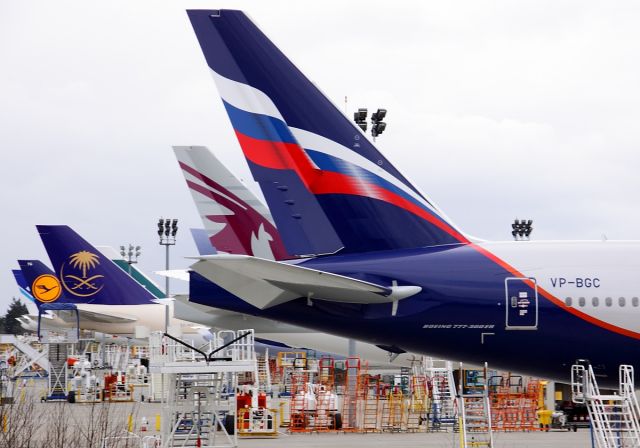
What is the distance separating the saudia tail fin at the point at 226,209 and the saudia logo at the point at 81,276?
90.8 feet

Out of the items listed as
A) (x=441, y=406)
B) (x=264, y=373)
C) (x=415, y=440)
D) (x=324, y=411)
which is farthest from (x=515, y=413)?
(x=264, y=373)

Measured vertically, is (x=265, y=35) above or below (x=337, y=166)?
above

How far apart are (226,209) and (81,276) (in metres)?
30.6

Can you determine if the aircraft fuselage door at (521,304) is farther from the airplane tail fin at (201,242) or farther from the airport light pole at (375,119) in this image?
the airplane tail fin at (201,242)

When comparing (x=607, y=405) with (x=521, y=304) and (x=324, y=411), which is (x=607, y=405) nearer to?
(x=521, y=304)

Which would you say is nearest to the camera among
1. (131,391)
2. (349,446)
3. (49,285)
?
(349,446)

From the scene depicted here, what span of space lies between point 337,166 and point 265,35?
3.14 meters

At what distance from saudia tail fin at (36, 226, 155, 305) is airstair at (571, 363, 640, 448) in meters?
46.6

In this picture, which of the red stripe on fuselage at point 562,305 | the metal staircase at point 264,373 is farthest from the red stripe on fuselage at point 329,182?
the metal staircase at point 264,373

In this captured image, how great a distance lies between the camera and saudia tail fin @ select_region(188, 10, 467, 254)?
21.0 meters

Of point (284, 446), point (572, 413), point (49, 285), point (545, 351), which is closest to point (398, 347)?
point (545, 351)

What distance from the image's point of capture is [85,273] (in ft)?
213

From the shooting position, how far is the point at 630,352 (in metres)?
20.5

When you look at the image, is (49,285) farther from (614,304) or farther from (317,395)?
(614,304)
